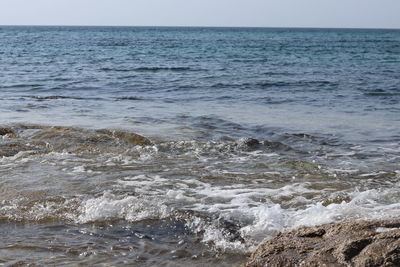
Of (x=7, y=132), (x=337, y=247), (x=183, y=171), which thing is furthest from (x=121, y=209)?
(x=7, y=132)

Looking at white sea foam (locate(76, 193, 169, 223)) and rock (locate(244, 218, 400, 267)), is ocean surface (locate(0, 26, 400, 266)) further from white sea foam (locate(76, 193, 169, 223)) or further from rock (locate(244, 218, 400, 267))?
rock (locate(244, 218, 400, 267))

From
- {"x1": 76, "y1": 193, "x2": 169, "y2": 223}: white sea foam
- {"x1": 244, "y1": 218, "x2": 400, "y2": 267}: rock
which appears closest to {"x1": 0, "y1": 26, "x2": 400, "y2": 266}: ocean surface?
{"x1": 76, "y1": 193, "x2": 169, "y2": 223}: white sea foam

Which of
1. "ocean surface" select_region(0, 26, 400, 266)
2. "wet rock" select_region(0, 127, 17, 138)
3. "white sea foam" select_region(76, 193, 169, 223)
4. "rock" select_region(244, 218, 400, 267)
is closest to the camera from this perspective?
"rock" select_region(244, 218, 400, 267)

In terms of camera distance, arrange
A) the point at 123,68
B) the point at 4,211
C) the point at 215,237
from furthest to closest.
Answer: the point at 123,68 < the point at 4,211 < the point at 215,237

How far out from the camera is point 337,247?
3699mm

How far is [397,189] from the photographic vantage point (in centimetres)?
647

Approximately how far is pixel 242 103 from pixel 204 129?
4452 millimetres

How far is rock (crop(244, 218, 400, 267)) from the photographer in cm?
349

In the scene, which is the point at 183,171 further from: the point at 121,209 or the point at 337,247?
the point at 337,247

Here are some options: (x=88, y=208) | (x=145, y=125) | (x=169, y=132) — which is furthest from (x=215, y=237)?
(x=145, y=125)

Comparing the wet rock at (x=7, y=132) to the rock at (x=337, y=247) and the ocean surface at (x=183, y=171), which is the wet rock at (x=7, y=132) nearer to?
the ocean surface at (x=183, y=171)

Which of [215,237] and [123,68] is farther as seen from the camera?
[123,68]

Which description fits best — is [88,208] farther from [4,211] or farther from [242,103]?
[242,103]

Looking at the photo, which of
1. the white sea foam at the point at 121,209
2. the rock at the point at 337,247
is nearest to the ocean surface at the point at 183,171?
the white sea foam at the point at 121,209
